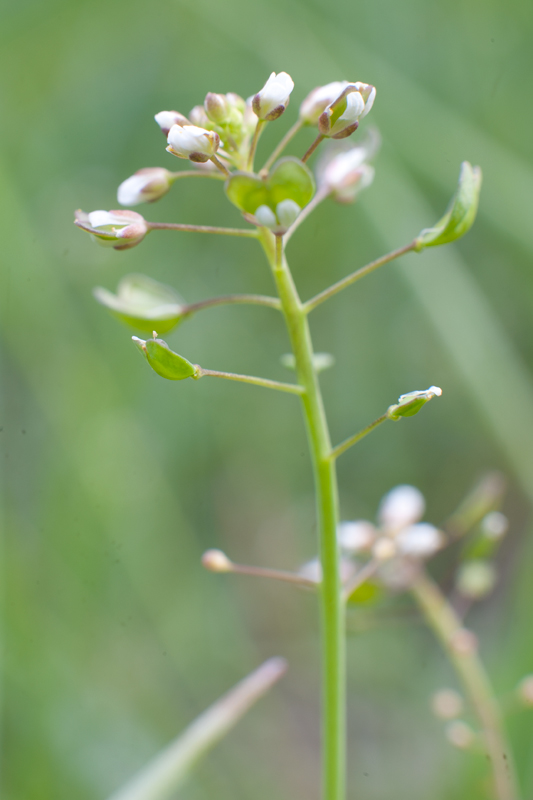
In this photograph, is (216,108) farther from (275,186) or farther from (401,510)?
(401,510)

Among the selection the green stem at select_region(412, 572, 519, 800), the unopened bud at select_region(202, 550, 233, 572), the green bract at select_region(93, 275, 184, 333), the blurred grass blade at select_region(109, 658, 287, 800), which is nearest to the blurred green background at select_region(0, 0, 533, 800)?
the green stem at select_region(412, 572, 519, 800)

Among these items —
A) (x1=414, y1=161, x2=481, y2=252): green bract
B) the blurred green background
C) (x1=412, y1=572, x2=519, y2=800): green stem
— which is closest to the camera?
(x1=414, y1=161, x2=481, y2=252): green bract

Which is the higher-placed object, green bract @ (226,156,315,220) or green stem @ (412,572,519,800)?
green bract @ (226,156,315,220)

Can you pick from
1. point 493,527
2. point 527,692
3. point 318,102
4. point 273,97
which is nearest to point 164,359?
point 273,97

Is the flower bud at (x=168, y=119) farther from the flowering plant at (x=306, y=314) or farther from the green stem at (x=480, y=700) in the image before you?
the green stem at (x=480, y=700)

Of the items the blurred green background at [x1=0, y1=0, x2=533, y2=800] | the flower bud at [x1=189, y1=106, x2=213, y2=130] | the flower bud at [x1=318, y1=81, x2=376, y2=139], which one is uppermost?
the flower bud at [x1=318, y1=81, x2=376, y2=139]

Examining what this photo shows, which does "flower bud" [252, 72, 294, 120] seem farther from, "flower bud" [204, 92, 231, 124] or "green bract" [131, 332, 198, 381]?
"green bract" [131, 332, 198, 381]

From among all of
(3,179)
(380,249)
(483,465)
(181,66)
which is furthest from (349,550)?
(181,66)
